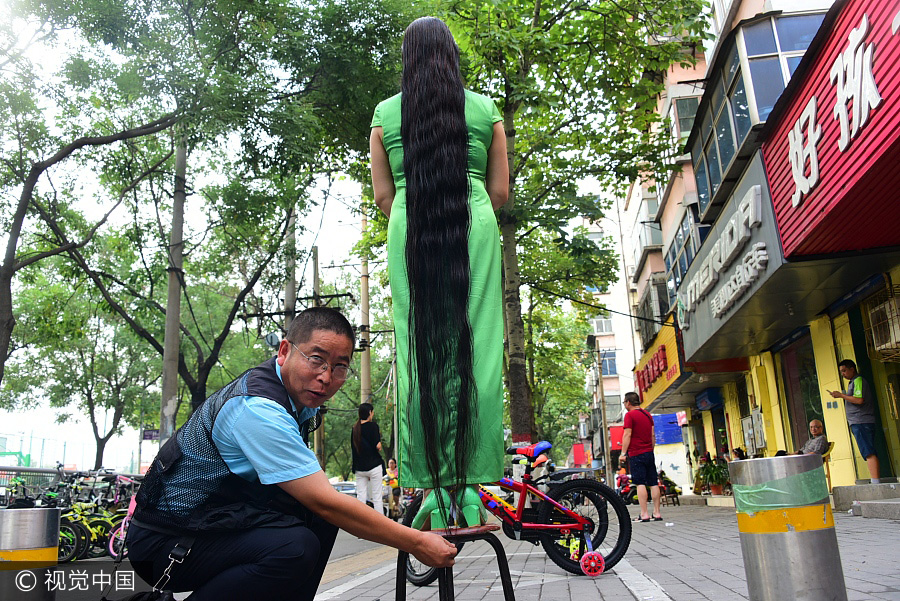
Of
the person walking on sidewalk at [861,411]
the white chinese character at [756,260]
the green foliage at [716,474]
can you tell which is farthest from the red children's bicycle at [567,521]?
the green foliage at [716,474]

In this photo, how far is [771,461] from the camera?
2.01 meters

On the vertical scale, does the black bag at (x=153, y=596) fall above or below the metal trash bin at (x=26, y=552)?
below

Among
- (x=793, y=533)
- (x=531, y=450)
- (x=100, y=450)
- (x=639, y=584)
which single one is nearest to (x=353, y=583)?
(x=531, y=450)

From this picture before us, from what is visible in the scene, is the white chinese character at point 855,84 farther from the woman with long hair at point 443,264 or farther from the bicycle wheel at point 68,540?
the bicycle wheel at point 68,540

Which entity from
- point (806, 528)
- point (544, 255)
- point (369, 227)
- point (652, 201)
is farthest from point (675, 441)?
point (806, 528)

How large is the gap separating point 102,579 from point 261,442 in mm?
1059

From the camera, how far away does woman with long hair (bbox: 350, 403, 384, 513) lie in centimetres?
1084

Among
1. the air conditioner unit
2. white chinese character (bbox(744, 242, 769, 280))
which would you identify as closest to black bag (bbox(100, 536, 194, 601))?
white chinese character (bbox(744, 242, 769, 280))

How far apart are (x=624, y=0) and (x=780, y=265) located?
699cm

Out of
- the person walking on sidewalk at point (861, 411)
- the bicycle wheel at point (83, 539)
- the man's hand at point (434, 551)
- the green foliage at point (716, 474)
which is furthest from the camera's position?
the green foliage at point (716, 474)

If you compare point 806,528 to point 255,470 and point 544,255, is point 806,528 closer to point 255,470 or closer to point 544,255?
point 255,470

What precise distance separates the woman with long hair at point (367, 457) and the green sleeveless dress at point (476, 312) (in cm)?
843

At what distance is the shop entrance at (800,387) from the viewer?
568 inches

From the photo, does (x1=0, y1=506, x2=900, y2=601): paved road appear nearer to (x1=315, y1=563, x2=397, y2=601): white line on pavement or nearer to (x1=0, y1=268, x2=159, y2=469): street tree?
(x1=315, y1=563, x2=397, y2=601): white line on pavement
